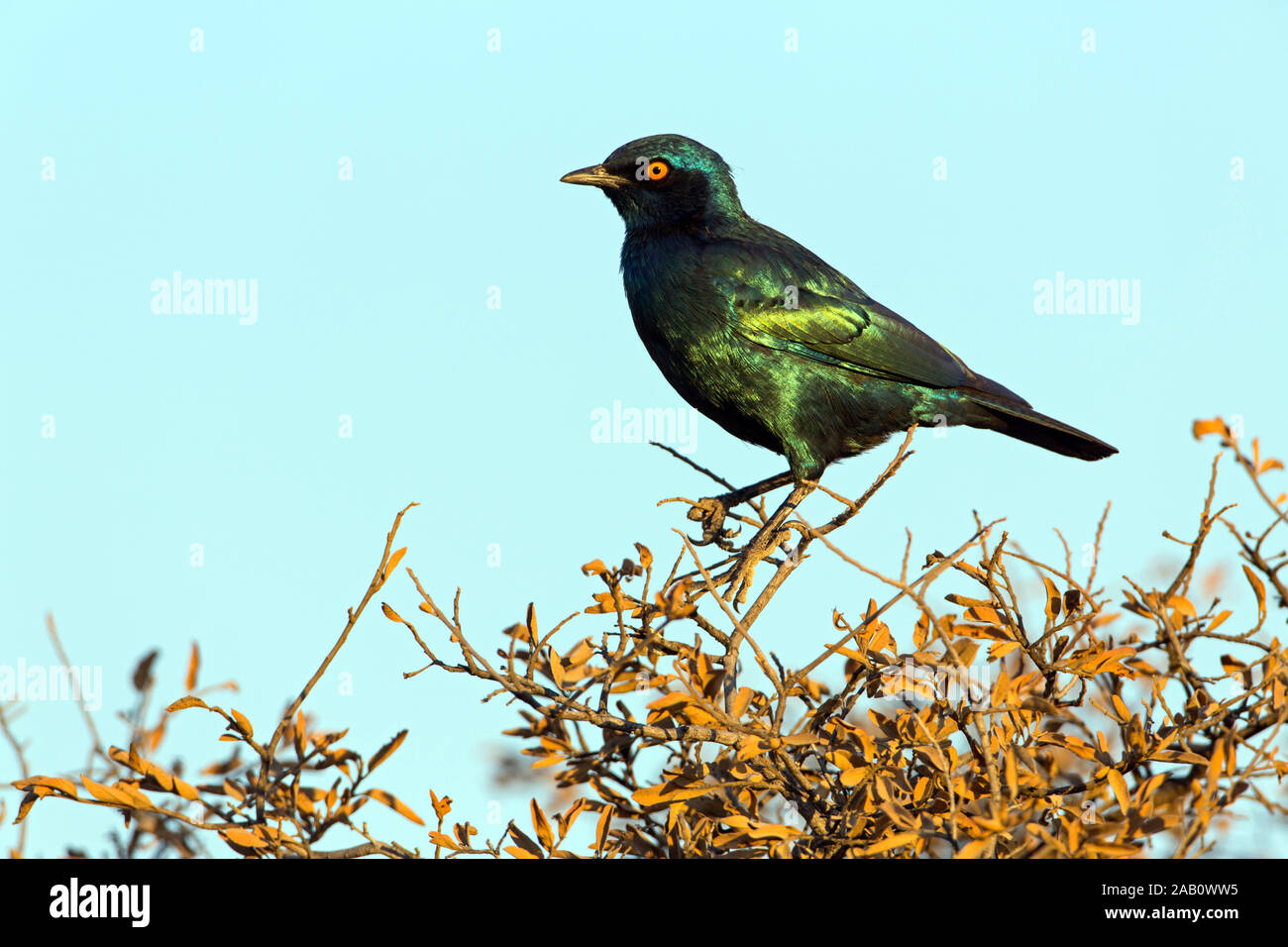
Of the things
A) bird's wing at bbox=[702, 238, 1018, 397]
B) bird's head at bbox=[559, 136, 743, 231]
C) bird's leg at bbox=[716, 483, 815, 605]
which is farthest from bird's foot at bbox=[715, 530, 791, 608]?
bird's head at bbox=[559, 136, 743, 231]

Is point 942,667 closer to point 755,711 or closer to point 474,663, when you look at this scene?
point 755,711

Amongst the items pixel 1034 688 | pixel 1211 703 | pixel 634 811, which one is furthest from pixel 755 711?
pixel 1211 703

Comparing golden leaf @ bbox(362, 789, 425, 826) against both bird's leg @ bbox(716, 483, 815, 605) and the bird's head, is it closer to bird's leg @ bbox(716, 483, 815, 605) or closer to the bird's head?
bird's leg @ bbox(716, 483, 815, 605)

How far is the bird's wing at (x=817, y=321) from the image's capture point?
201 inches

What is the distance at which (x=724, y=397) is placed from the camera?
5000 millimetres

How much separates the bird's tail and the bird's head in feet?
4.93

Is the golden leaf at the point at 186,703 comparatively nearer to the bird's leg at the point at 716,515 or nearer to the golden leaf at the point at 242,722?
the golden leaf at the point at 242,722

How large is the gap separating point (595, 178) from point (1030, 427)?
7.46 feet

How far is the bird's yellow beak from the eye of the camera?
5.49m

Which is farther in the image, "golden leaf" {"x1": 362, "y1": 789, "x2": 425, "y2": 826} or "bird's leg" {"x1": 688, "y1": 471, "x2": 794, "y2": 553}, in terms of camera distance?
"bird's leg" {"x1": 688, "y1": 471, "x2": 794, "y2": 553}

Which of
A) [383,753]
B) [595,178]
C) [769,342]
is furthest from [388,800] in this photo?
[595,178]

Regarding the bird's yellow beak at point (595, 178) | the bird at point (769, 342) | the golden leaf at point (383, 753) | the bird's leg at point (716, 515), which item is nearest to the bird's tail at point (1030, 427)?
the bird at point (769, 342)

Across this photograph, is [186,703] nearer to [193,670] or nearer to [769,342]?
[193,670]
